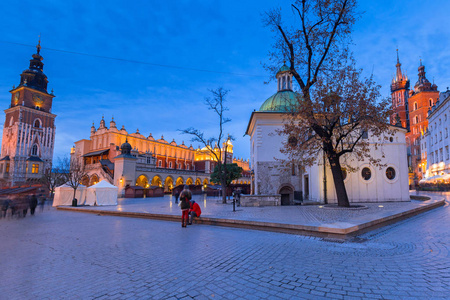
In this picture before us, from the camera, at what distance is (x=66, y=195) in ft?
79.3

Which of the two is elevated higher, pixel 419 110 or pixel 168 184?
pixel 419 110

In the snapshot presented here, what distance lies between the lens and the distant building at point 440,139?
4338 cm

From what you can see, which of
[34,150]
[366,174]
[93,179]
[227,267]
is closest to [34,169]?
[34,150]

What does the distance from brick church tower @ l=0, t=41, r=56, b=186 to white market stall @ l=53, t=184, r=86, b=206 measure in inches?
1679

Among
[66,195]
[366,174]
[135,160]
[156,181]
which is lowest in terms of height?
[66,195]

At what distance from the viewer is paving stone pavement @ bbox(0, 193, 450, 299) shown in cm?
369

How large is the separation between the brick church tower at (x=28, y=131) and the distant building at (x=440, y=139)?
82.5 meters

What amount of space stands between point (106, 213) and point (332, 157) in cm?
1455

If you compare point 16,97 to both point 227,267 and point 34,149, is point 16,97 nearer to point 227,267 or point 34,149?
point 34,149

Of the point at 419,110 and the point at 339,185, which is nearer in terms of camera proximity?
the point at 339,185

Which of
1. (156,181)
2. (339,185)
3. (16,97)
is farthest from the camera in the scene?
(16,97)

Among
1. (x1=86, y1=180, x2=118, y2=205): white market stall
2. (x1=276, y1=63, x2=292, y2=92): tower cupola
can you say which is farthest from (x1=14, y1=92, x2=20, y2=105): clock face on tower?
(x1=276, y1=63, x2=292, y2=92): tower cupola

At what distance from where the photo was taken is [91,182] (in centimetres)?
4650

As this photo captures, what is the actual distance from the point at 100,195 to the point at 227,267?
74.2 feet
